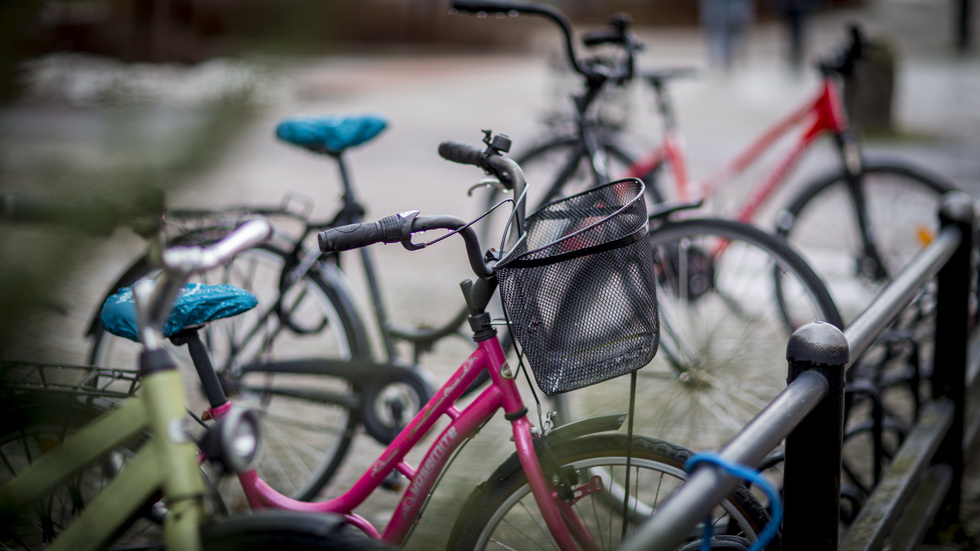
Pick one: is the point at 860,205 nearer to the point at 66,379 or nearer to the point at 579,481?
the point at 579,481

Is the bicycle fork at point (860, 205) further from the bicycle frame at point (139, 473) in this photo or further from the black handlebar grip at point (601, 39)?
the bicycle frame at point (139, 473)

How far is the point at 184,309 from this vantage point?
184 centimetres

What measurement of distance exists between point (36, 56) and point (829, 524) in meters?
1.54

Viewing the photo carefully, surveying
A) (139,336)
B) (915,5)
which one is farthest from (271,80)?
→ (915,5)

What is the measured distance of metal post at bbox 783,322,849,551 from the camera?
166 centimetres

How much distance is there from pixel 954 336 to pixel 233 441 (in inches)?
93.5

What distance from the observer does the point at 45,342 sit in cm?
117

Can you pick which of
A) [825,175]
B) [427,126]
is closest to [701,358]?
[825,175]

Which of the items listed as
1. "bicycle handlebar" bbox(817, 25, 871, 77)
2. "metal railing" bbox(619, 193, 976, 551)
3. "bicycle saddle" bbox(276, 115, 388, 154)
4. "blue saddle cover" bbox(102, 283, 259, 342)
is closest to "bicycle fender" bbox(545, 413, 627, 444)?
"metal railing" bbox(619, 193, 976, 551)

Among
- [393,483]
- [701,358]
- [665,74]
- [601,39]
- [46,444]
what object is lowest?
[393,483]

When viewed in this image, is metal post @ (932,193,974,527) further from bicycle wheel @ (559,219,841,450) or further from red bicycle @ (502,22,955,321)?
red bicycle @ (502,22,955,321)

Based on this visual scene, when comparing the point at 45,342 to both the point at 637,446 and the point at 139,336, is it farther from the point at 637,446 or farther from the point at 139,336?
the point at 637,446

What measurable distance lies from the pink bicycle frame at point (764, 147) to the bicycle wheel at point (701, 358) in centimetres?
55

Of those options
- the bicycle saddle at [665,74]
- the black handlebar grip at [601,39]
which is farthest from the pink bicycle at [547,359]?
the bicycle saddle at [665,74]
